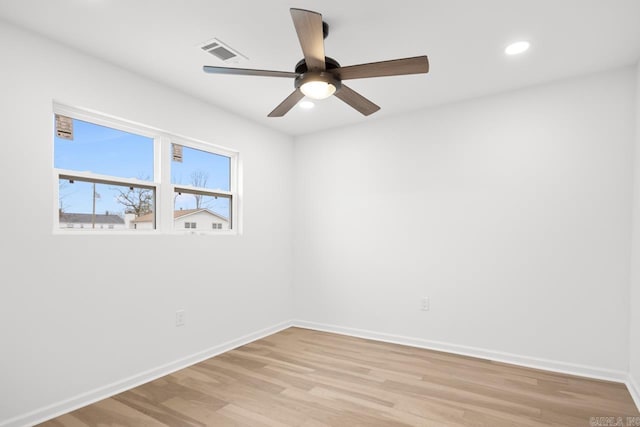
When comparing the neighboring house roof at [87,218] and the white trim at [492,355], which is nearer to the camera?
the neighboring house roof at [87,218]

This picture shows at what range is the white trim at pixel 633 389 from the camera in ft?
7.93

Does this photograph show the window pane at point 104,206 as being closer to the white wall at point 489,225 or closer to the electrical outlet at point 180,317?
the electrical outlet at point 180,317

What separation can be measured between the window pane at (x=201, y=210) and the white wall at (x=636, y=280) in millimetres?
3653

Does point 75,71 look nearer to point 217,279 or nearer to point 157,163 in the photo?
point 157,163

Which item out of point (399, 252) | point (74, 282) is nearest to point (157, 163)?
point (74, 282)

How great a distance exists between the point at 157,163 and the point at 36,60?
1.07 m

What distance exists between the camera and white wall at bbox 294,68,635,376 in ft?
9.38

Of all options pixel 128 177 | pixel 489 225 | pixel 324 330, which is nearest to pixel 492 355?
pixel 489 225

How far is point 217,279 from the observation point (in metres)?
3.54

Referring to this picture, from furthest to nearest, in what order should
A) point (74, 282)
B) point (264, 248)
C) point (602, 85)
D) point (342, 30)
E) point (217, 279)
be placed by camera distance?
point (264, 248) < point (217, 279) < point (602, 85) < point (74, 282) < point (342, 30)

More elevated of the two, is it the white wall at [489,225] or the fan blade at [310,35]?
the fan blade at [310,35]

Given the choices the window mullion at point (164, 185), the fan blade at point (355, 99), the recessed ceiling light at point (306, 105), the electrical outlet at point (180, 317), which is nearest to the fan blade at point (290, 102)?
the fan blade at point (355, 99)

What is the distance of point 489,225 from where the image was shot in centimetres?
335

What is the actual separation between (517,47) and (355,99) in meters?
1.26
